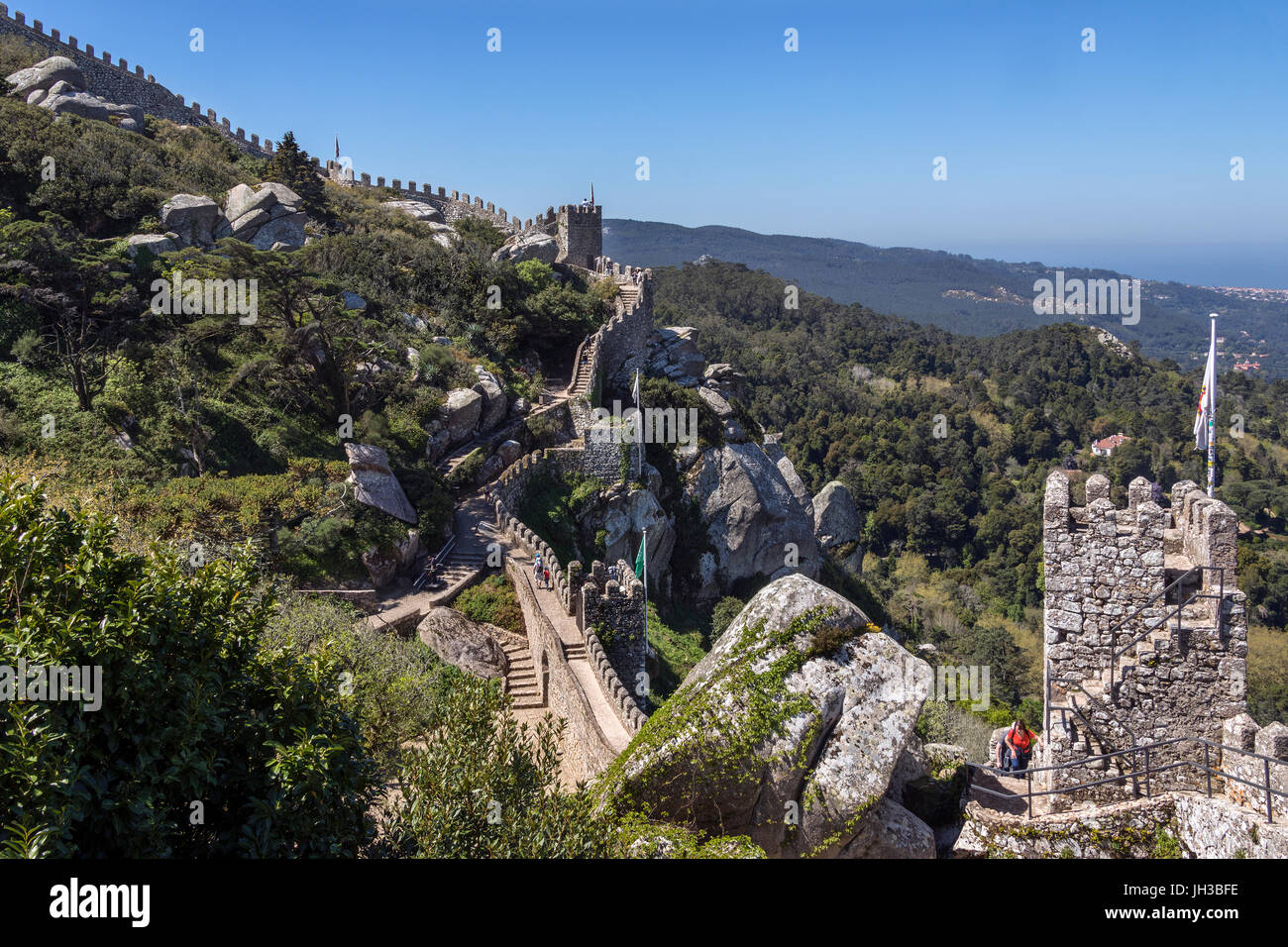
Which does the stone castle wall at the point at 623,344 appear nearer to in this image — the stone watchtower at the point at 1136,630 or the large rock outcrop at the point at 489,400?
the large rock outcrop at the point at 489,400

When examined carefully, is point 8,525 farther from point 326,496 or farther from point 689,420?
point 689,420

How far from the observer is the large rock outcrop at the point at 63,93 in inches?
1668

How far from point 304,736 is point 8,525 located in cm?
352

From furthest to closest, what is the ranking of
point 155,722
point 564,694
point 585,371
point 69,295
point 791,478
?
point 791,478
point 585,371
point 69,295
point 564,694
point 155,722

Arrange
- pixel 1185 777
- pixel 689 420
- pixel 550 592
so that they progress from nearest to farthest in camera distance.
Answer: pixel 1185 777
pixel 550 592
pixel 689 420

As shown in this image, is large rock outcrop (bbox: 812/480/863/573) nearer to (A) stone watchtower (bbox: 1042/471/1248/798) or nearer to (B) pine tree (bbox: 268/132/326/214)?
(B) pine tree (bbox: 268/132/326/214)

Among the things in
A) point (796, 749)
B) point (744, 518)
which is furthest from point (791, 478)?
point (796, 749)

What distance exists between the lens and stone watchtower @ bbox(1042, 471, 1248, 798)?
→ 31.3ft

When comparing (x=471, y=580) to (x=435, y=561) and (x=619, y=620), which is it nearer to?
(x=435, y=561)

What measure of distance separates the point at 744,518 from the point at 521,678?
1987 centimetres

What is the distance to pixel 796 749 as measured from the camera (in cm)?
893

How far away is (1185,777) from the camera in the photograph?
9.45 meters

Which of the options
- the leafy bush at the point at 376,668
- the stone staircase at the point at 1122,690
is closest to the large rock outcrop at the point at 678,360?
the leafy bush at the point at 376,668

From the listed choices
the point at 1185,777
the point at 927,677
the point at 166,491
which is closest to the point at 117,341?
the point at 166,491
